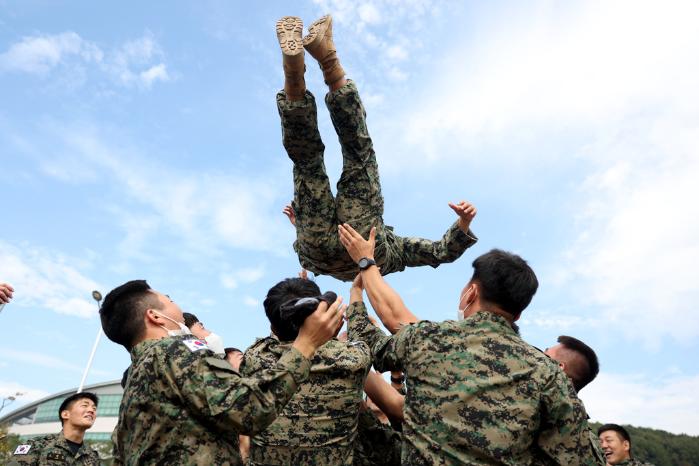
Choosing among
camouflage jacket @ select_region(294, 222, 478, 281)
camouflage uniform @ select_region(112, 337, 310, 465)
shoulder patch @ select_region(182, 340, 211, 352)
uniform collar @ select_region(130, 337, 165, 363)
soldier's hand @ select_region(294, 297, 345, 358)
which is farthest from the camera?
camouflage jacket @ select_region(294, 222, 478, 281)

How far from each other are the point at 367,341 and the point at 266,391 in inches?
40.9

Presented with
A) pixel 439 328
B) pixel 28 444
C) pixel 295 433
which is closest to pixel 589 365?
pixel 439 328

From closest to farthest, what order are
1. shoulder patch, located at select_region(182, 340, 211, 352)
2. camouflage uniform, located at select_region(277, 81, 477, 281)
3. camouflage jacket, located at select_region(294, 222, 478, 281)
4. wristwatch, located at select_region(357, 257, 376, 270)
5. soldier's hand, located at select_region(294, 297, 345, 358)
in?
shoulder patch, located at select_region(182, 340, 211, 352) < soldier's hand, located at select_region(294, 297, 345, 358) < wristwatch, located at select_region(357, 257, 376, 270) < camouflage uniform, located at select_region(277, 81, 477, 281) < camouflage jacket, located at select_region(294, 222, 478, 281)

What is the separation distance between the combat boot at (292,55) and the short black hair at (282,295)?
5.60ft

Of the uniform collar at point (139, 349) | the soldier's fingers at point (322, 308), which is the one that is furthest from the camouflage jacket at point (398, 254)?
the uniform collar at point (139, 349)

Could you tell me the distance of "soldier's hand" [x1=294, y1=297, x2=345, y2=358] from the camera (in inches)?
109

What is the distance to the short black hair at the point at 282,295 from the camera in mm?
3492

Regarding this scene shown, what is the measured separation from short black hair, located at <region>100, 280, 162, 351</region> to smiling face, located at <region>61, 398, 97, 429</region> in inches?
203

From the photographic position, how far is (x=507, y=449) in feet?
9.19

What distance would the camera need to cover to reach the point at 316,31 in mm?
4688

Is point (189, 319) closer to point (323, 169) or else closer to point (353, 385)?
point (323, 169)

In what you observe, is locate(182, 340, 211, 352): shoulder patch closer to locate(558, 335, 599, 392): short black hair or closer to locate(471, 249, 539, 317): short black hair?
locate(471, 249, 539, 317): short black hair

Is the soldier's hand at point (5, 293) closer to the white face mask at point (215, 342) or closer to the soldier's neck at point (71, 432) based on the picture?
the white face mask at point (215, 342)

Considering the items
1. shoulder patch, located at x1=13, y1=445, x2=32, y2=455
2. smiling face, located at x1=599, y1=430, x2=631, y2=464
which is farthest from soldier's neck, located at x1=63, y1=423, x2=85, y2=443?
smiling face, located at x1=599, y1=430, x2=631, y2=464
